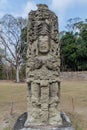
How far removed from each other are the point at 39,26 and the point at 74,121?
3.96 m

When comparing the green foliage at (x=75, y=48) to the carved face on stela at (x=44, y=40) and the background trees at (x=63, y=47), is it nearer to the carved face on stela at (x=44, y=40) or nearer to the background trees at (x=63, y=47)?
the background trees at (x=63, y=47)

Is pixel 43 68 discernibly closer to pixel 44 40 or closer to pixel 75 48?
pixel 44 40

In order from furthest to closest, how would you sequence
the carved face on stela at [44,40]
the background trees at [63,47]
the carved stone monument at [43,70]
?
the background trees at [63,47] → the carved face on stela at [44,40] → the carved stone monument at [43,70]

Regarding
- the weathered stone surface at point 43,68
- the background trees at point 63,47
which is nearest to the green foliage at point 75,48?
the background trees at point 63,47

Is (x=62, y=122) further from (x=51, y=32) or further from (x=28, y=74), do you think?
(x=51, y=32)

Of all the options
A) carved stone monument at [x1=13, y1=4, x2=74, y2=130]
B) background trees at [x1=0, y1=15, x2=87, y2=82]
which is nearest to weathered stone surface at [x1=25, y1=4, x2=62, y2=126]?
carved stone monument at [x1=13, y1=4, x2=74, y2=130]

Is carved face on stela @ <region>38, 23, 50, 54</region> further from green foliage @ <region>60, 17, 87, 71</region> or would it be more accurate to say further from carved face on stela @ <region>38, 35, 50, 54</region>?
green foliage @ <region>60, 17, 87, 71</region>

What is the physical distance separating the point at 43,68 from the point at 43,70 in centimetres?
5

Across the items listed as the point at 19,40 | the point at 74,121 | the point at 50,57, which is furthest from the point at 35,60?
the point at 19,40

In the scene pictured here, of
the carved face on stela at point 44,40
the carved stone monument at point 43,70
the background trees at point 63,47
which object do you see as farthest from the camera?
the background trees at point 63,47

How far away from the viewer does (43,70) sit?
26.2 ft

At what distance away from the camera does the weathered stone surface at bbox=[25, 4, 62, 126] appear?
7.85m

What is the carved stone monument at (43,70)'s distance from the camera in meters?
7.84

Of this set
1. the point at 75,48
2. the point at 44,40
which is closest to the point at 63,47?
the point at 75,48
